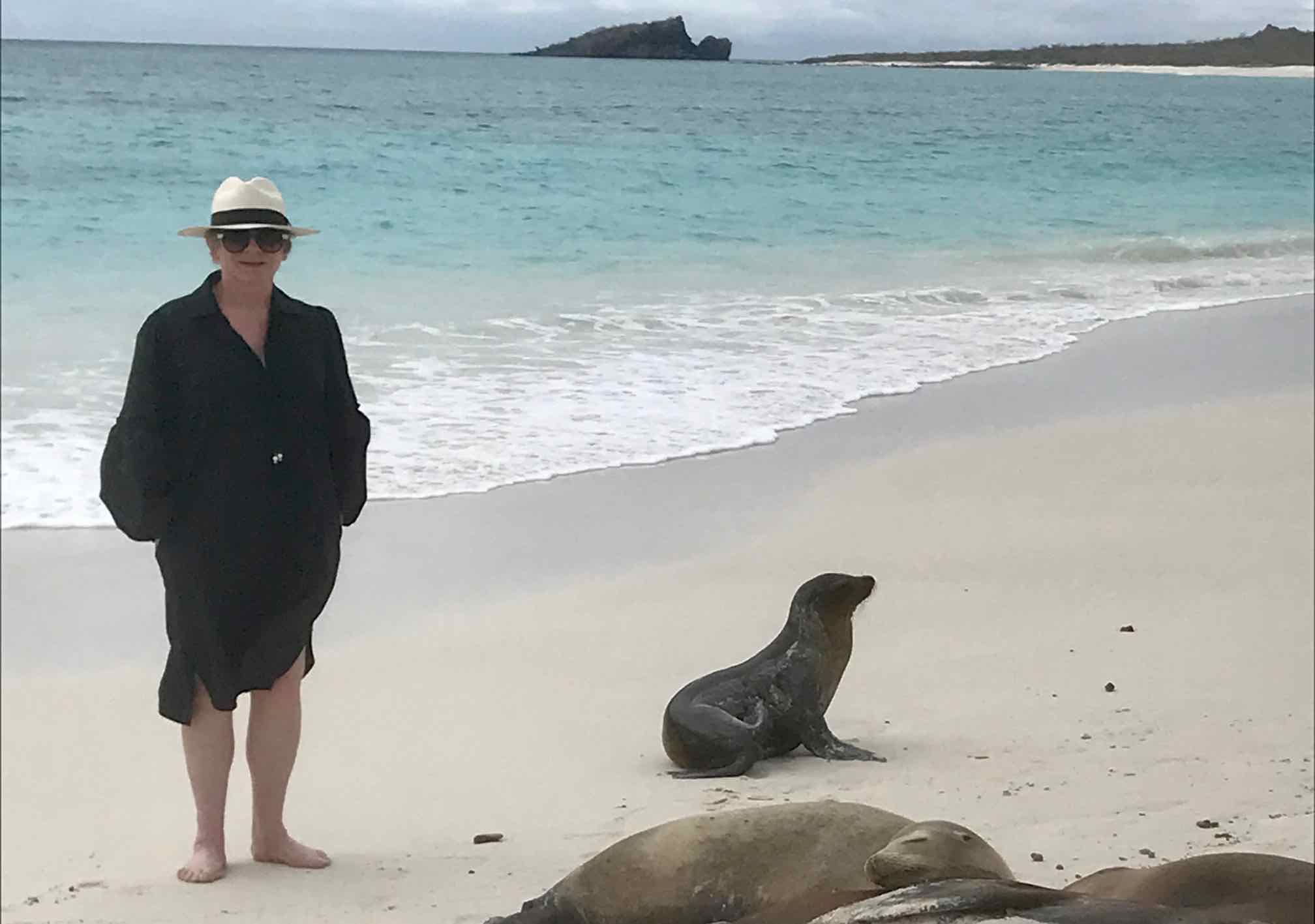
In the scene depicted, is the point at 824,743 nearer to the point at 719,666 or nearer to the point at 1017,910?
the point at 719,666

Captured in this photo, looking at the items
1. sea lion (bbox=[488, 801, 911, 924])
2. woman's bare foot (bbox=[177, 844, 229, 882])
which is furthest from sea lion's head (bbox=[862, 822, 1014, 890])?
woman's bare foot (bbox=[177, 844, 229, 882])

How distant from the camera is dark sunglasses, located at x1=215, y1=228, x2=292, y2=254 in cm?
220

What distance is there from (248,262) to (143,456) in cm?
29

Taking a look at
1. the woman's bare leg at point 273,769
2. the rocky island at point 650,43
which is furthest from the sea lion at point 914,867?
the rocky island at point 650,43

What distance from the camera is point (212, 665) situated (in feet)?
7.70

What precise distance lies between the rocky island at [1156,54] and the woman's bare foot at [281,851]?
138 centimetres

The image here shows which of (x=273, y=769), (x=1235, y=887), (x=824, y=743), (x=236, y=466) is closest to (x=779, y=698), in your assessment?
(x=824, y=743)

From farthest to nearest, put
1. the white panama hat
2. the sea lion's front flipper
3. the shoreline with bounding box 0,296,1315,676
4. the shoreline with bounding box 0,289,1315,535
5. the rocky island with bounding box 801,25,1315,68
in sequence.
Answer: the shoreline with bounding box 0,289,1315,535 < the shoreline with bounding box 0,296,1315,676 < the sea lion's front flipper < the rocky island with bounding box 801,25,1315,68 < the white panama hat

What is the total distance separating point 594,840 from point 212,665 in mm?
594

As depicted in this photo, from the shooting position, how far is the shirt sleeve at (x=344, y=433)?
2270mm

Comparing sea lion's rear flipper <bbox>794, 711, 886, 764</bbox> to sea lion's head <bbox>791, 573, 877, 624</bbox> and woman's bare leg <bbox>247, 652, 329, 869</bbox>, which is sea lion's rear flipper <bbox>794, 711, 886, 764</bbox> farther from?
woman's bare leg <bbox>247, 652, 329, 869</bbox>

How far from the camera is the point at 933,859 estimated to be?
167 centimetres

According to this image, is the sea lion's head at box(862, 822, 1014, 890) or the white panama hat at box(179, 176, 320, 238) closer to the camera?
the sea lion's head at box(862, 822, 1014, 890)

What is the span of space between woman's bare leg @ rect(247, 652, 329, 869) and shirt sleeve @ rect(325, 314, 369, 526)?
1.07ft
